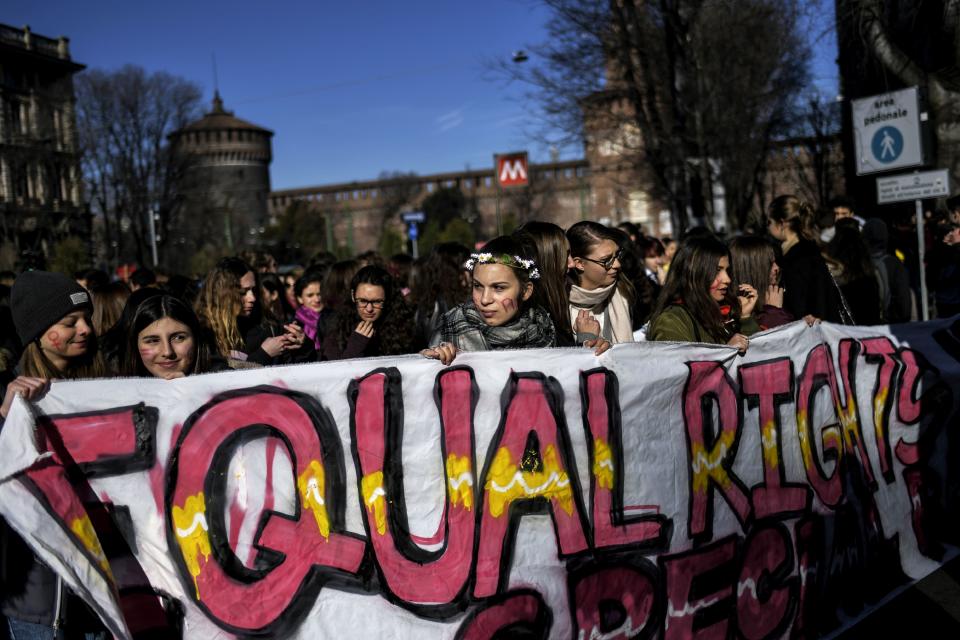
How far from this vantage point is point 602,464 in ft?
10.9

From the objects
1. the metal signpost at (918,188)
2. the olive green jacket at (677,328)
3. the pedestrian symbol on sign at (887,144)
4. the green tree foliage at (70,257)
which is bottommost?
the olive green jacket at (677,328)

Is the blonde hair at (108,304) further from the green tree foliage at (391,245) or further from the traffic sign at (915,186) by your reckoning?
the green tree foliage at (391,245)

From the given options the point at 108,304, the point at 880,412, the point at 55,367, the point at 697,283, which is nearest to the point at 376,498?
the point at 55,367

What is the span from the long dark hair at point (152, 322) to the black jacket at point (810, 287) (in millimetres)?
3675

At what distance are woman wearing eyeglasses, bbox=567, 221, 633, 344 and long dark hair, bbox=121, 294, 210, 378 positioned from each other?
5.32 feet

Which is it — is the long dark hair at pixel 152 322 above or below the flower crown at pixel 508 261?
below

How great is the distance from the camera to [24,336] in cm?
305

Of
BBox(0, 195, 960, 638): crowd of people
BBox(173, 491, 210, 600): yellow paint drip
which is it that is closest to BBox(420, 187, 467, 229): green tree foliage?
BBox(0, 195, 960, 638): crowd of people

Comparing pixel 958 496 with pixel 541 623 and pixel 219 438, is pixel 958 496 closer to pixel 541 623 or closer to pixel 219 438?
pixel 541 623

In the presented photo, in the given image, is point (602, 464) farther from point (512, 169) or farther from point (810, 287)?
point (512, 169)

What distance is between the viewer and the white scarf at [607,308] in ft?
13.8

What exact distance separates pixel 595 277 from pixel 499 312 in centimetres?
85

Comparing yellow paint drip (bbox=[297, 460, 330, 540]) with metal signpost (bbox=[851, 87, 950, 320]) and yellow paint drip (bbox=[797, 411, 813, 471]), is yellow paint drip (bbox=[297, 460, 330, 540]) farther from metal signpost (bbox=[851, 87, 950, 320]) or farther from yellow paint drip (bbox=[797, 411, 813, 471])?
metal signpost (bbox=[851, 87, 950, 320])

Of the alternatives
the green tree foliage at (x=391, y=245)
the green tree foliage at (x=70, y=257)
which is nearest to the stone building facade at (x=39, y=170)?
the green tree foliage at (x=70, y=257)
